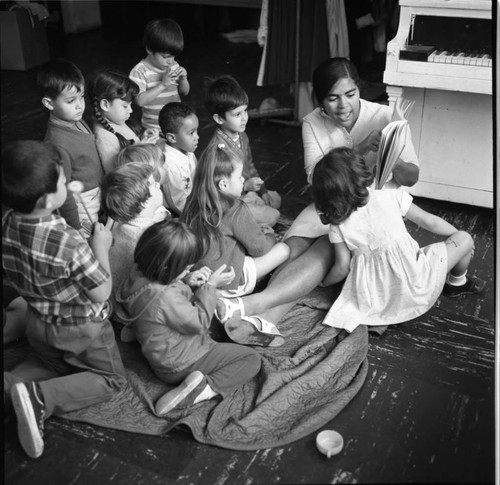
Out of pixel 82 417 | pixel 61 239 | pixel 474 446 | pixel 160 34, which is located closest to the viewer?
pixel 61 239

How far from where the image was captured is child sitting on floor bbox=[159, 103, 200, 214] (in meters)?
2.40

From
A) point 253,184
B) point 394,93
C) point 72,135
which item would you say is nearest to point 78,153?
point 72,135

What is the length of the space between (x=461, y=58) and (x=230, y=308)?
4.38 feet

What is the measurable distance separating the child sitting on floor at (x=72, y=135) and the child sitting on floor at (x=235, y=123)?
484 mm

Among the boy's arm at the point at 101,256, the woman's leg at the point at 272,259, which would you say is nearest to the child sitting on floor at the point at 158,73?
the woman's leg at the point at 272,259

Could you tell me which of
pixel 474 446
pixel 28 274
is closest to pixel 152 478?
pixel 28 274

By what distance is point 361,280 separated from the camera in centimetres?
209

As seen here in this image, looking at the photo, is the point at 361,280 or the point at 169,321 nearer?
the point at 169,321

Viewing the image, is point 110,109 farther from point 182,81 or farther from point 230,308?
point 230,308

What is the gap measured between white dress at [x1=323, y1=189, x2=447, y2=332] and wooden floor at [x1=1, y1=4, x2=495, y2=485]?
70mm

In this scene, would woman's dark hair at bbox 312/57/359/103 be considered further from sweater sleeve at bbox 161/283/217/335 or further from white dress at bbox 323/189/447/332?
sweater sleeve at bbox 161/283/217/335

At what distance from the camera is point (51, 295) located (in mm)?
1563

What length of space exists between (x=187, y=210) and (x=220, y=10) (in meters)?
1.24

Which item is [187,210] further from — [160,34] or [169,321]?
[160,34]
